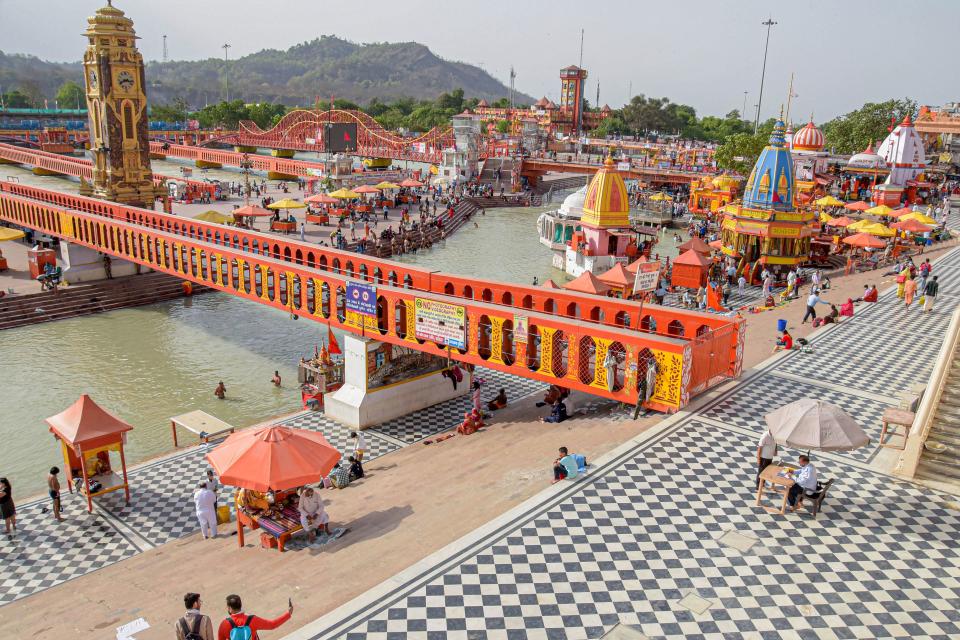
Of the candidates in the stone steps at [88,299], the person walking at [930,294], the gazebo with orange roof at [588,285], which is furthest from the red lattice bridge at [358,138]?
the person walking at [930,294]

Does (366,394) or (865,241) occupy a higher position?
(865,241)

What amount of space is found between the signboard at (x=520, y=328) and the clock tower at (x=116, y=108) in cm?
2575

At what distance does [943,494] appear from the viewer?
11523 mm

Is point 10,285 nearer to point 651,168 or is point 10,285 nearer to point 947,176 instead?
point 651,168

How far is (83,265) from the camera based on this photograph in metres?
30.3

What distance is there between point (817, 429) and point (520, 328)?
6588 millimetres

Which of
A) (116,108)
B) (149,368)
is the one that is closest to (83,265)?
(116,108)

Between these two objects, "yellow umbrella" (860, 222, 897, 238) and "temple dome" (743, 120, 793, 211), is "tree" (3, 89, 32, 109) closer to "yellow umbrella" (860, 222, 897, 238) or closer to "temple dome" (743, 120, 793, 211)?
"temple dome" (743, 120, 793, 211)

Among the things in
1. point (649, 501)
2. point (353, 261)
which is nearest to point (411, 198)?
point (353, 261)

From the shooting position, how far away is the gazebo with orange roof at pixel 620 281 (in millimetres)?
25500

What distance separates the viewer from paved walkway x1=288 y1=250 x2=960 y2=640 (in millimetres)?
8430

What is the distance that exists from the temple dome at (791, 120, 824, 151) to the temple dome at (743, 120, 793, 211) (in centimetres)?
2755

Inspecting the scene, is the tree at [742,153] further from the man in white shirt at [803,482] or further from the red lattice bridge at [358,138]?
the man in white shirt at [803,482]

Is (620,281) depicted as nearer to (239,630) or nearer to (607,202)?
(607,202)
